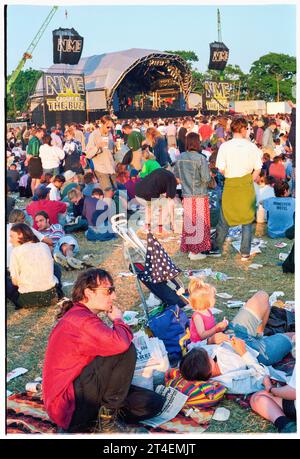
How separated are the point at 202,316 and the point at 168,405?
2.35 ft

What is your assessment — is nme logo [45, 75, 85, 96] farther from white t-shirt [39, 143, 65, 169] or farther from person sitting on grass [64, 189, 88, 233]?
person sitting on grass [64, 189, 88, 233]

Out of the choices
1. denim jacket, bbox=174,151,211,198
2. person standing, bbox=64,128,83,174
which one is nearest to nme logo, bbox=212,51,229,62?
person standing, bbox=64,128,83,174

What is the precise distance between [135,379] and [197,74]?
4445 cm

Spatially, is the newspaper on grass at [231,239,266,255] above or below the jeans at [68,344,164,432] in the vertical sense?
above

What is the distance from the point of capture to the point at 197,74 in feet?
150

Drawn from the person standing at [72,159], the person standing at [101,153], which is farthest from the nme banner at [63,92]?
the person standing at [101,153]

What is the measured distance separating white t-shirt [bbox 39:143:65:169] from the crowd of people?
2 cm

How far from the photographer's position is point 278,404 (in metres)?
3.24

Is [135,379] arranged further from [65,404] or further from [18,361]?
[18,361]

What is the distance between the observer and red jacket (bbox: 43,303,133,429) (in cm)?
288

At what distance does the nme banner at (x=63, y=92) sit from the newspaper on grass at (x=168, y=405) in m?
19.2

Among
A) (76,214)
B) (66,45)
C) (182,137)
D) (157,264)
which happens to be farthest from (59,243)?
(66,45)

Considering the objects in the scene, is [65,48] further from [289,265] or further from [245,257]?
[289,265]

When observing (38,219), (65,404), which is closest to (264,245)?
(38,219)
